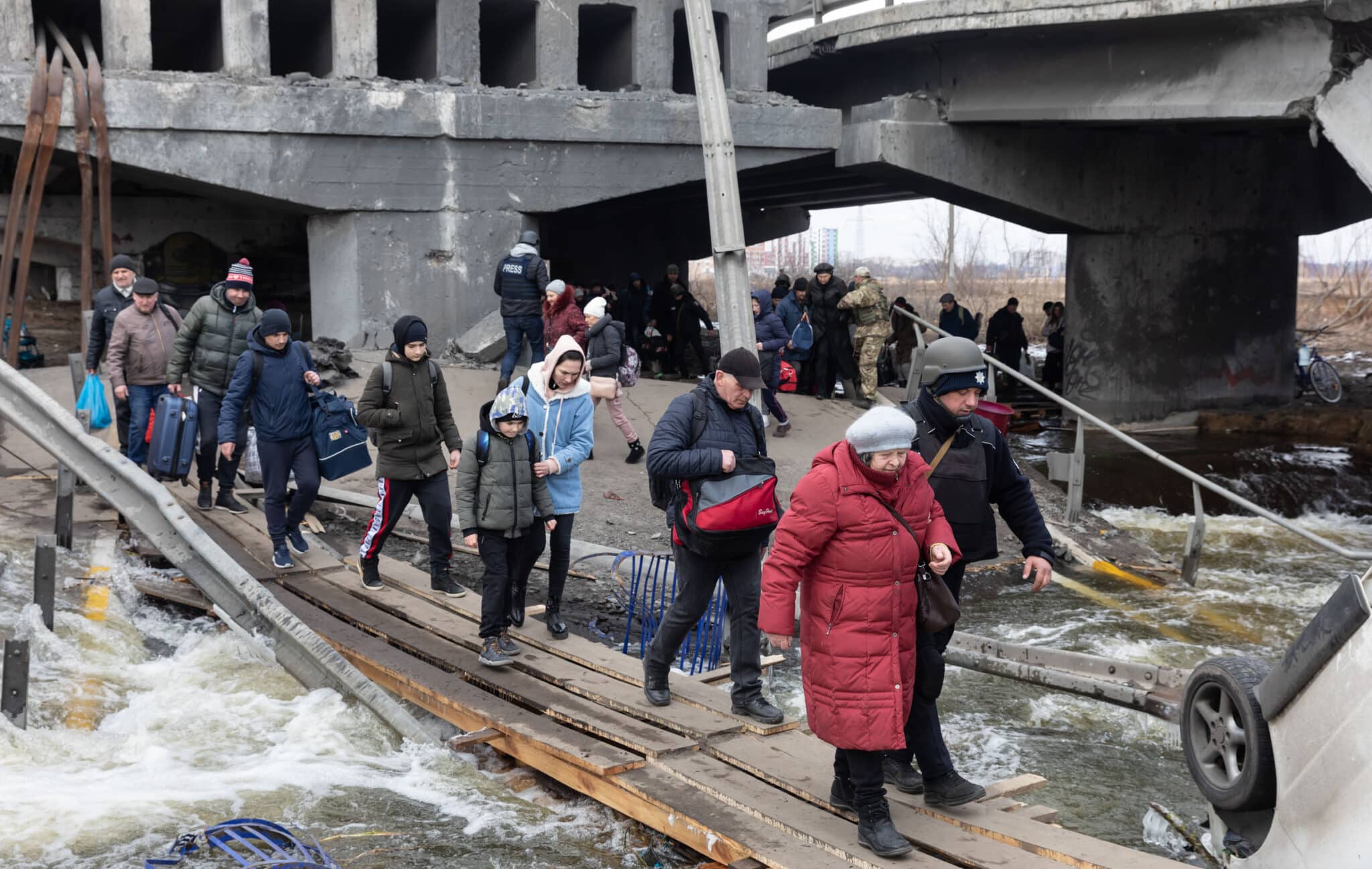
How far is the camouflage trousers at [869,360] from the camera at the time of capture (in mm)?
15164

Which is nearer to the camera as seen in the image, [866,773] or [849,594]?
[849,594]

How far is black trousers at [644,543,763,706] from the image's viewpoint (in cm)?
582

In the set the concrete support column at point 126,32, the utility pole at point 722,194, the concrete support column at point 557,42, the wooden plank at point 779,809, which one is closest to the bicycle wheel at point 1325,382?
the concrete support column at point 557,42

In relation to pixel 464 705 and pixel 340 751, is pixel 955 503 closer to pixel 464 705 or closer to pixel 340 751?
pixel 464 705

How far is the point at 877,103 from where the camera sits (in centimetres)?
1780

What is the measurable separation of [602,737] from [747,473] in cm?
139

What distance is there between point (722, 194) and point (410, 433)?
2.65 metres

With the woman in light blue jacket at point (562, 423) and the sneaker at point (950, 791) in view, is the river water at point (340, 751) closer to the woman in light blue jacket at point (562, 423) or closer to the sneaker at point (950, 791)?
the sneaker at point (950, 791)

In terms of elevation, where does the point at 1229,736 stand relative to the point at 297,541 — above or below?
above

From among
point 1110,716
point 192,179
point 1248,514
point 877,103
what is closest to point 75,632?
point 1110,716

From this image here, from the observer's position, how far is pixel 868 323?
15.0 metres

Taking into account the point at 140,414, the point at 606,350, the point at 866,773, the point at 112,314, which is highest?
the point at 112,314

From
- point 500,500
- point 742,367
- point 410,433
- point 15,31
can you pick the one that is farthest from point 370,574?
point 15,31

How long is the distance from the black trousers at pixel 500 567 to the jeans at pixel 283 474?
2.07 m
